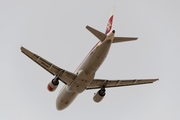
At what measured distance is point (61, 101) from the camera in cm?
2952

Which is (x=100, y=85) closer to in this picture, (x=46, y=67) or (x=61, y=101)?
(x=61, y=101)

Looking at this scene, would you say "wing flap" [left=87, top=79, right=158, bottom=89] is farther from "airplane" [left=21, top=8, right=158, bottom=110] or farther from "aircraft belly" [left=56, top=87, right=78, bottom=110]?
"aircraft belly" [left=56, top=87, right=78, bottom=110]

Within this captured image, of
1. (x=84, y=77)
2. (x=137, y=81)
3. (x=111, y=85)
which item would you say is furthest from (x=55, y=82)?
(x=137, y=81)

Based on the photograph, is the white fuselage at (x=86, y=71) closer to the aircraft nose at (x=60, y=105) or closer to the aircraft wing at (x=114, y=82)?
the aircraft nose at (x=60, y=105)

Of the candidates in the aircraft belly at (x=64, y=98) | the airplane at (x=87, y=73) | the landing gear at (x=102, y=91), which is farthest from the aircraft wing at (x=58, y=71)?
the landing gear at (x=102, y=91)

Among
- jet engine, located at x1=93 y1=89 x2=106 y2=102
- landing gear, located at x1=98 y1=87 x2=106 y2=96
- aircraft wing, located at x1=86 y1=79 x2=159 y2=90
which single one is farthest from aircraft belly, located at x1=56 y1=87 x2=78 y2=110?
landing gear, located at x1=98 y1=87 x2=106 y2=96

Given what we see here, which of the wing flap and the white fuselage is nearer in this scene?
the white fuselage

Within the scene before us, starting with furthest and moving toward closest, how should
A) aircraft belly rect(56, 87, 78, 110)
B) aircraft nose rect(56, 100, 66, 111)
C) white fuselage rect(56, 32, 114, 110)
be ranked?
aircraft nose rect(56, 100, 66, 111) < aircraft belly rect(56, 87, 78, 110) < white fuselage rect(56, 32, 114, 110)

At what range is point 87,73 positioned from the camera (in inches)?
990

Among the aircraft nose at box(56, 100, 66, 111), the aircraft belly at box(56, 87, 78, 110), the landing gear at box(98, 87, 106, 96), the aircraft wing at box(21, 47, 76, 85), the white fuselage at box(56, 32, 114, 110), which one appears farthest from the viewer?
the landing gear at box(98, 87, 106, 96)

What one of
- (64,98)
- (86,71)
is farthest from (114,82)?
(64,98)

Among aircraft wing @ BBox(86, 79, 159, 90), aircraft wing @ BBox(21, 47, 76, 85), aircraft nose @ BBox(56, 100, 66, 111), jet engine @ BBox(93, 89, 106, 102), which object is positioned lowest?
aircraft nose @ BBox(56, 100, 66, 111)

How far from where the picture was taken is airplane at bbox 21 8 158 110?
22953mm

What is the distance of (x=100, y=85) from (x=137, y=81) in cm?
488
